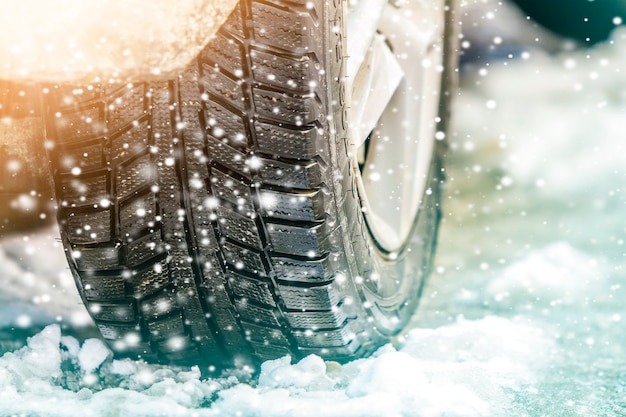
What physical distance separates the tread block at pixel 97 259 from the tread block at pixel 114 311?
0.31 ft

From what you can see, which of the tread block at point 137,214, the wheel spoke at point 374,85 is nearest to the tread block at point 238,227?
the tread block at point 137,214

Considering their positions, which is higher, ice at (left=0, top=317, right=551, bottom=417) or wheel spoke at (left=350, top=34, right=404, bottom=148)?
wheel spoke at (left=350, top=34, right=404, bottom=148)

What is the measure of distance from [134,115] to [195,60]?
0.14 meters

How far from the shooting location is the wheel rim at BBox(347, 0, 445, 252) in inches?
66.9

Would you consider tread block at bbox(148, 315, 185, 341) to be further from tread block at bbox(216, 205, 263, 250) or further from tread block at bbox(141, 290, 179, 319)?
tread block at bbox(216, 205, 263, 250)

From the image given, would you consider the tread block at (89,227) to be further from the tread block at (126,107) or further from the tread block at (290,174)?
the tread block at (290,174)

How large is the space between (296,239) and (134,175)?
316 mm

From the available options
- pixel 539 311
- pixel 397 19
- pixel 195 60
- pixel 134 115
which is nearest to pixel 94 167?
pixel 134 115

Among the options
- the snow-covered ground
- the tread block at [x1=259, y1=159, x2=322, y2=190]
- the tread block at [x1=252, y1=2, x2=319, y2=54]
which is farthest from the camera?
the snow-covered ground

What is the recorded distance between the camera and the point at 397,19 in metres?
1.82

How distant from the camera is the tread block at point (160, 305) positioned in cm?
117

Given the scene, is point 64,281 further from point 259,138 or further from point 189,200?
point 259,138

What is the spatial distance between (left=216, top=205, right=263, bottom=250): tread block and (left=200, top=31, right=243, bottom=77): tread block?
0.26m

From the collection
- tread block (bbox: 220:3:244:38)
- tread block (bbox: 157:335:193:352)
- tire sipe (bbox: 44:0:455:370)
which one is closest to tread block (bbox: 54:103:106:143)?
tire sipe (bbox: 44:0:455:370)
